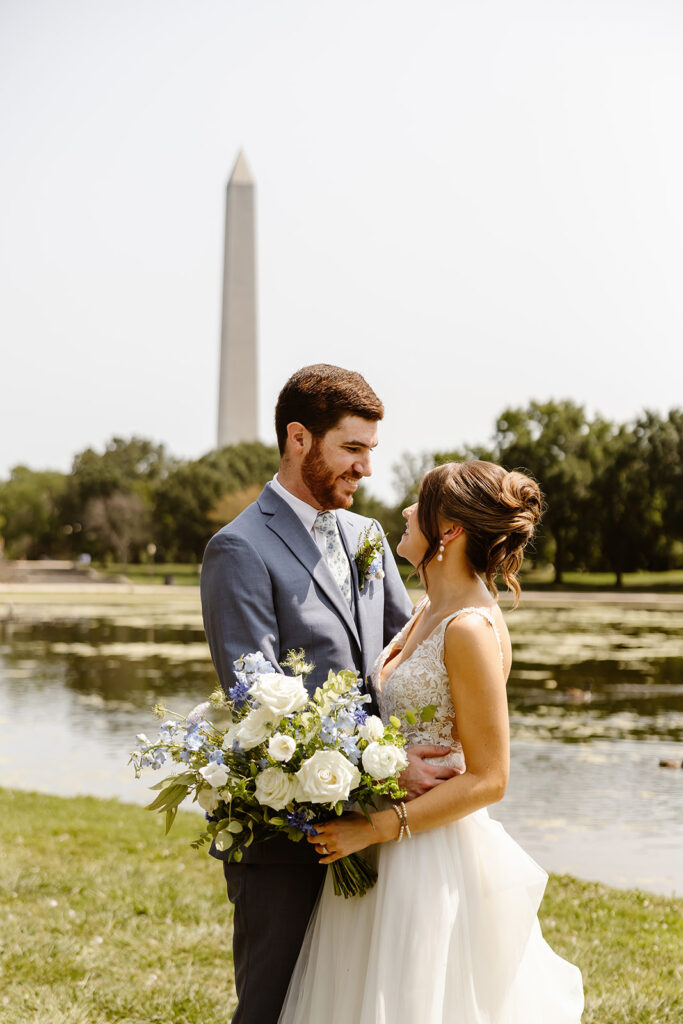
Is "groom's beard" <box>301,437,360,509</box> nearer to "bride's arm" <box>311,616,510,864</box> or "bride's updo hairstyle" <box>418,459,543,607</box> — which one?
"bride's updo hairstyle" <box>418,459,543,607</box>

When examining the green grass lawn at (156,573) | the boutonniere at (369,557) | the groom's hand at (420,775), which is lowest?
the green grass lawn at (156,573)

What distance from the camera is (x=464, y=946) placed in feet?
10.1

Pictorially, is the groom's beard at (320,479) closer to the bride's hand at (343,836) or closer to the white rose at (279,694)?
the white rose at (279,694)

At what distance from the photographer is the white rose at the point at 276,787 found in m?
2.72

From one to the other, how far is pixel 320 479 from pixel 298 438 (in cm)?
16

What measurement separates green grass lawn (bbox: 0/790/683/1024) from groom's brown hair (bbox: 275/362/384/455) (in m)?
2.94

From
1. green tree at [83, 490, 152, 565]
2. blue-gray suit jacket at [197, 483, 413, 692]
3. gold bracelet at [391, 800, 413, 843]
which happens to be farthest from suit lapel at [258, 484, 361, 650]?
green tree at [83, 490, 152, 565]

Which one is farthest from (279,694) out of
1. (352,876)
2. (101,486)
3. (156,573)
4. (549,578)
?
(101,486)

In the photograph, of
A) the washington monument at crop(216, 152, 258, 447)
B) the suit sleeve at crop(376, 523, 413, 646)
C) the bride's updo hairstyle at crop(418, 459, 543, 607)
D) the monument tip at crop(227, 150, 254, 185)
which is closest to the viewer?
the bride's updo hairstyle at crop(418, 459, 543, 607)

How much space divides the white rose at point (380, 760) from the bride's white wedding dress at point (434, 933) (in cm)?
43

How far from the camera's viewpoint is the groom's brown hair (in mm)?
3391

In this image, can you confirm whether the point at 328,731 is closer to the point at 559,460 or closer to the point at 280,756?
the point at 280,756

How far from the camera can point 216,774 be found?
2.75 m

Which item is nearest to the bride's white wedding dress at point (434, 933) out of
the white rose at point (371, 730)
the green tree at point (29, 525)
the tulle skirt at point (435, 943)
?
the tulle skirt at point (435, 943)
